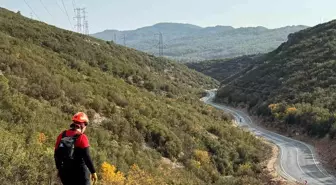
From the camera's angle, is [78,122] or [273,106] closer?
[78,122]

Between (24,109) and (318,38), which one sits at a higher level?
(318,38)

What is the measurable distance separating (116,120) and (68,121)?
12.9ft

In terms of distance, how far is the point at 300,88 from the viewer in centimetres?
6694

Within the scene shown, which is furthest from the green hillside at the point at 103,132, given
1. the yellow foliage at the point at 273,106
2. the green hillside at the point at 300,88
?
the yellow foliage at the point at 273,106

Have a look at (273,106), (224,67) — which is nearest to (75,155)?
(273,106)

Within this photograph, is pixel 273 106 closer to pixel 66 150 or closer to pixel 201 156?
pixel 201 156

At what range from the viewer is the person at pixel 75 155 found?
6055mm

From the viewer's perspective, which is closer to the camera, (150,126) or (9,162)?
(9,162)

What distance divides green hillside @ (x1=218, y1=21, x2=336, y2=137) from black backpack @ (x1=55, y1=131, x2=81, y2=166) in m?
44.1

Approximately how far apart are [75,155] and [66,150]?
18cm

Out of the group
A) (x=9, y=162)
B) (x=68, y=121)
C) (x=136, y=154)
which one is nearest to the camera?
(x=9, y=162)

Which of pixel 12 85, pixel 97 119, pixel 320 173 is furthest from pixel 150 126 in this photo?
pixel 320 173

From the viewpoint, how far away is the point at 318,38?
93.6m

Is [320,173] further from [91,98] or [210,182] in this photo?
[91,98]
